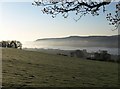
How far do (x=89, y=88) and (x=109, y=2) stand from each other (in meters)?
4.78

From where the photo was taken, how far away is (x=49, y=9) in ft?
40.0

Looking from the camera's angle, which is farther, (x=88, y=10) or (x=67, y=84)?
(x=67, y=84)

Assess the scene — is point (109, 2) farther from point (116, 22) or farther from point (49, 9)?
point (49, 9)

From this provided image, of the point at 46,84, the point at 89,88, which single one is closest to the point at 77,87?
the point at 89,88

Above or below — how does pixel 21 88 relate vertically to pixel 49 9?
below

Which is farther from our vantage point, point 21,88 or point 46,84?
point 46,84

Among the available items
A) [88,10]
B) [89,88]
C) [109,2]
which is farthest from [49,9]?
[89,88]

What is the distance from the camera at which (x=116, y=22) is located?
42.3 feet

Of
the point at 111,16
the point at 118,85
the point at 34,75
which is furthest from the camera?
the point at 34,75

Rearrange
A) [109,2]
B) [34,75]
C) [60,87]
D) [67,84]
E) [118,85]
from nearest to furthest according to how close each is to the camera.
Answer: [109,2] < [60,87] < [67,84] < [118,85] < [34,75]

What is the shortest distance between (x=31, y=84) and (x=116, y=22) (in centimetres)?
496

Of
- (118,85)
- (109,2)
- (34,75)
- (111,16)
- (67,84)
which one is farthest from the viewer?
(34,75)

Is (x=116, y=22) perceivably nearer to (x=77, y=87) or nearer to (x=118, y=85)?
(x=77, y=87)

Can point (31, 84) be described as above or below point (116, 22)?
below
